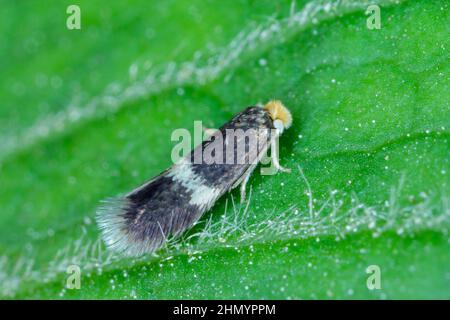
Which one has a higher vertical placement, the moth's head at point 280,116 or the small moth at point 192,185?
the moth's head at point 280,116

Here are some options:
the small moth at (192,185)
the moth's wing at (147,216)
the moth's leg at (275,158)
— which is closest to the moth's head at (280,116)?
the small moth at (192,185)

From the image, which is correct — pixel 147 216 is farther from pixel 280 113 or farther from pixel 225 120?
pixel 280 113

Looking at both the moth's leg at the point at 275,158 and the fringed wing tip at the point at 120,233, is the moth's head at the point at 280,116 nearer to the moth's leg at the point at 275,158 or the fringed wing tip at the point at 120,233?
the moth's leg at the point at 275,158

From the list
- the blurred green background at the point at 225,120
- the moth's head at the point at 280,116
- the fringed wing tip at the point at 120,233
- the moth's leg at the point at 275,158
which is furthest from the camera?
the moth's head at the point at 280,116

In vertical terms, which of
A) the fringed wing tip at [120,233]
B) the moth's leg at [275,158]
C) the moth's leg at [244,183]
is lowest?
the fringed wing tip at [120,233]

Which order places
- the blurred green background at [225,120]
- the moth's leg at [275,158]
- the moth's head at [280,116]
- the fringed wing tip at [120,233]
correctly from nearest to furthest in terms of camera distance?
1. the blurred green background at [225,120]
2. the fringed wing tip at [120,233]
3. the moth's leg at [275,158]
4. the moth's head at [280,116]

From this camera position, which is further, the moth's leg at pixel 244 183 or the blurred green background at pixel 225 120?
the moth's leg at pixel 244 183

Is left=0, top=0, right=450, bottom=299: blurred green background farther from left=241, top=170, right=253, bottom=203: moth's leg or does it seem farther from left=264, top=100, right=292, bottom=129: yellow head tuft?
left=264, top=100, right=292, bottom=129: yellow head tuft

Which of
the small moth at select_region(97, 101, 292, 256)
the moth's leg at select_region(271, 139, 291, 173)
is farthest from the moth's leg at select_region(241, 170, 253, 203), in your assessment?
the moth's leg at select_region(271, 139, 291, 173)
